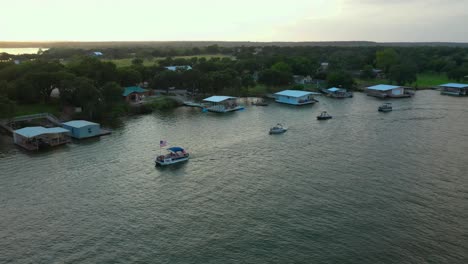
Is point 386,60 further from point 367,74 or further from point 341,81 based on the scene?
point 341,81

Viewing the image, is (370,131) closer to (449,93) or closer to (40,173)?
(40,173)

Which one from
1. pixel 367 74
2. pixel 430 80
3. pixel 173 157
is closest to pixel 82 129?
pixel 173 157

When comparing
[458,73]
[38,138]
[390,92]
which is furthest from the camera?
[458,73]

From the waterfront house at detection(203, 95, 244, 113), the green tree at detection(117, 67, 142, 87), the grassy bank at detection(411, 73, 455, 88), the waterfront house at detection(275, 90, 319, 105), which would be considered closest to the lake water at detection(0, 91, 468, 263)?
the waterfront house at detection(203, 95, 244, 113)

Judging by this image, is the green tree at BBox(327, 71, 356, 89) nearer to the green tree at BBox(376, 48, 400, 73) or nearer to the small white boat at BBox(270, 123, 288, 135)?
the green tree at BBox(376, 48, 400, 73)

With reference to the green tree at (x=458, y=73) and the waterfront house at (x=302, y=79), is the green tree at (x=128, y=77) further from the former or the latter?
the green tree at (x=458, y=73)

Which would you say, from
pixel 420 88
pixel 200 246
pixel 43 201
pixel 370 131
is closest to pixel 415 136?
pixel 370 131
